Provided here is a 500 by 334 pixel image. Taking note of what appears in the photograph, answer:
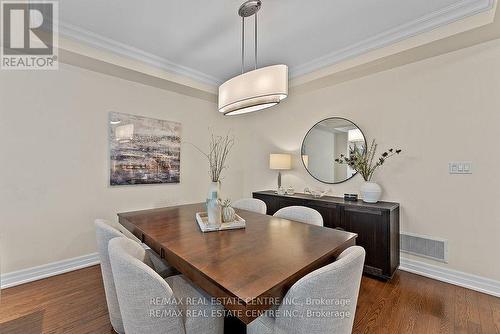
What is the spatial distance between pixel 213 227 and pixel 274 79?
1.25 metres

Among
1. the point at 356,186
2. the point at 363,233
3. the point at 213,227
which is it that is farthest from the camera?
the point at 356,186

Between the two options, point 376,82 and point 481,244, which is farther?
point 376,82

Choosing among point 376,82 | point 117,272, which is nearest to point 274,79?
point 117,272

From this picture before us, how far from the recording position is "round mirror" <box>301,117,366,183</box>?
301cm

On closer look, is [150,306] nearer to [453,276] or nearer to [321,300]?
[321,300]

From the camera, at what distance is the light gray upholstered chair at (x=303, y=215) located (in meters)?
1.92

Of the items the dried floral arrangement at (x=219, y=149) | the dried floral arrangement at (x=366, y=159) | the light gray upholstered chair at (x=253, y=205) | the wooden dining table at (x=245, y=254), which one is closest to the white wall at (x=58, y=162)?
the dried floral arrangement at (x=219, y=149)

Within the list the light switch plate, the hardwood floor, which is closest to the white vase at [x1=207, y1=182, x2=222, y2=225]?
the hardwood floor

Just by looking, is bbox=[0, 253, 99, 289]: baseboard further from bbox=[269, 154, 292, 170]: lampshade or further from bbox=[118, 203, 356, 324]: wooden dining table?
bbox=[269, 154, 292, 170]: lampshade

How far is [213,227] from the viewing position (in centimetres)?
161

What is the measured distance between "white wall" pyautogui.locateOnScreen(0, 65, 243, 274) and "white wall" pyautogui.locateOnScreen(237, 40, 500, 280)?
311cm

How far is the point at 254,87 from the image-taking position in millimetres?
1801

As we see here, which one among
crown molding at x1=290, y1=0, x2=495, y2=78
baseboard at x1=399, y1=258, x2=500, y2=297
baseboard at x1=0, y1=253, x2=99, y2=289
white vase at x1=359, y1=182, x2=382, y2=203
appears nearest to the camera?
crown molding at x1=290, y1=0, x2=495, y2=78

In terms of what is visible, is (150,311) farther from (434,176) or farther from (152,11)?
(434,176)
